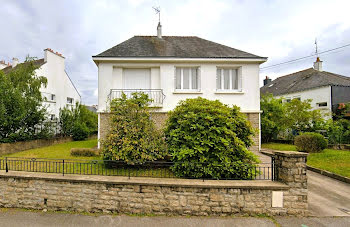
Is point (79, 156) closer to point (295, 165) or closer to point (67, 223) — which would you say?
point (67, 223)

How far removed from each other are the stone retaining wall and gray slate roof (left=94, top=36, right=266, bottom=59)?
23.8 ft

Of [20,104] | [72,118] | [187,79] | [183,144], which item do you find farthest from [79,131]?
[183,144]

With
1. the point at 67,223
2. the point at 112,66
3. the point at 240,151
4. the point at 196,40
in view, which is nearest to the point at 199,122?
the point at 240,151

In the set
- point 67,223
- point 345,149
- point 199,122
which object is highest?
point 199,122

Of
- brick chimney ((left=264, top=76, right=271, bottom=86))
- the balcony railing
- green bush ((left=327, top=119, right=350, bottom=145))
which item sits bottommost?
green bush ((left=327, top=119, right=350, bottom=145))

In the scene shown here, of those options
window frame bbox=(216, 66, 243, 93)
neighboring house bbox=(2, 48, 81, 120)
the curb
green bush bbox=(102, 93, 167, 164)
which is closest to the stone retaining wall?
green bush bbox=(102, 93, 167, 164)

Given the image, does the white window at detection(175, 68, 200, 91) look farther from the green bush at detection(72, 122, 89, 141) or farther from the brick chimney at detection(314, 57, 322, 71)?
the brick chimney at detection(314, 57, 322, 71)

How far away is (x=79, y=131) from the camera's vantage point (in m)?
15.0

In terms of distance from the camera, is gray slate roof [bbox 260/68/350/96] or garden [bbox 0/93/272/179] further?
gray slate roof [bbox 260/68/350/96]

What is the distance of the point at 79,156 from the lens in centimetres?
782

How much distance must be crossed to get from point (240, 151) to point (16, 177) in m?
6.82

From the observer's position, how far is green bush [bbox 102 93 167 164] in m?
5.47

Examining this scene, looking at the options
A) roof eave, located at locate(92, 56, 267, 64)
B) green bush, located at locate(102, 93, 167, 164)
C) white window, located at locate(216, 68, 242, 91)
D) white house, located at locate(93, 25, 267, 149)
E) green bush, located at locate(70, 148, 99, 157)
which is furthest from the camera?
white window, located at locate(216, 68, 242, 91)

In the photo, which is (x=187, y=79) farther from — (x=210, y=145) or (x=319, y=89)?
(x=319, y=89)
